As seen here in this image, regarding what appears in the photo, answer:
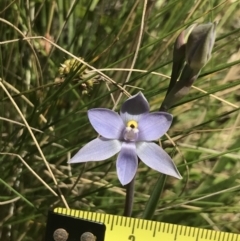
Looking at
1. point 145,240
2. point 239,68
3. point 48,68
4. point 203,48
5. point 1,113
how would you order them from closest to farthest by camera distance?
point 203,48
point 145,240
point 1,113
point 48,68
point 239,68

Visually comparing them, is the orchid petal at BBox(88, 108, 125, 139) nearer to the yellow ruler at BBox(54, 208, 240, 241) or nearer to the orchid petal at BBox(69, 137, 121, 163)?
the orchid petal at BBox(69, 137, 121, 163)

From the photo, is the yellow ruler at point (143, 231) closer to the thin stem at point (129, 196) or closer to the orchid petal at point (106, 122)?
the thin stem at point (129, 196)

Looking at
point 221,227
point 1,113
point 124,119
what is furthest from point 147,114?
point 221,227

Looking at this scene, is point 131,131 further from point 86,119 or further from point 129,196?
point 86,119

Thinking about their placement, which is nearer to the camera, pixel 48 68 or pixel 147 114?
pixel 147 114

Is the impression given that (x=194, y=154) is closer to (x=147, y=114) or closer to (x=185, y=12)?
(x=185, y=12)

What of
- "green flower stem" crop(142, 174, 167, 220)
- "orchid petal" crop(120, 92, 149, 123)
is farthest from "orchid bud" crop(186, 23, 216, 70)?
"green flower stem" crop(142, 174, 167, 220)
